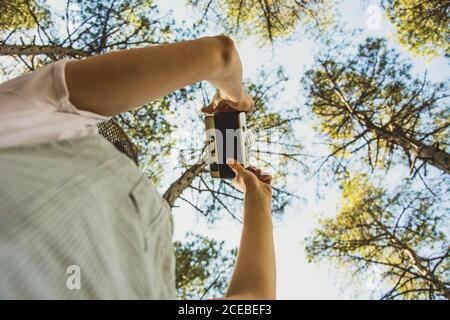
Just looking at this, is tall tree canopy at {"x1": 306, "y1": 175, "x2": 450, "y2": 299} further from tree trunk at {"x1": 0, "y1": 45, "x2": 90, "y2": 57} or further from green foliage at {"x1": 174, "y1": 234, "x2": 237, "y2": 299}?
tree trunk at {"x1": 0, "y1": 45, "x2": 90, "y2": 57}

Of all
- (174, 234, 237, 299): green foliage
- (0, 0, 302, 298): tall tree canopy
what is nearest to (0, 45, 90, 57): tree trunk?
(0, 0, 302, 298): tall tree canopy

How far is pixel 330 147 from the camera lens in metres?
6.93

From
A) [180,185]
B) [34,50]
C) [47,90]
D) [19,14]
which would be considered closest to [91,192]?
[47,90]

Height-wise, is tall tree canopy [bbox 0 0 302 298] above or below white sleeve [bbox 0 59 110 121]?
above

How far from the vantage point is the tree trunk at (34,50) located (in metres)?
4.75

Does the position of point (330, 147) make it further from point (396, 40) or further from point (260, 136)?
point (396, 40)

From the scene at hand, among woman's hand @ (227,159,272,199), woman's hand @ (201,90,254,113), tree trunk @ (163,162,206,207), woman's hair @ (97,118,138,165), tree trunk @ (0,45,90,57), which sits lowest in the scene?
woman's hand @ (227,159,272,199)

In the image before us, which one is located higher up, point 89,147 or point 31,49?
point 31,49

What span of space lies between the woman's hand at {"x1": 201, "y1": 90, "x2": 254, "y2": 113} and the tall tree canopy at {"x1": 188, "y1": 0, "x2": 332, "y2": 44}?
503 cm

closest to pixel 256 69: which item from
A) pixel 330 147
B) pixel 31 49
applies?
pixel 330 147

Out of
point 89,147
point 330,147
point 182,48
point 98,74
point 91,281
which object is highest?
point 330,147

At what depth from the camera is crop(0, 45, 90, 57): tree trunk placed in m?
4.75

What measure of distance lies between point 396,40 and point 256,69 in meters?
2.44

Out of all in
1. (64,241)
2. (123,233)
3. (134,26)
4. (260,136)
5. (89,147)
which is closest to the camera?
(64,241)
